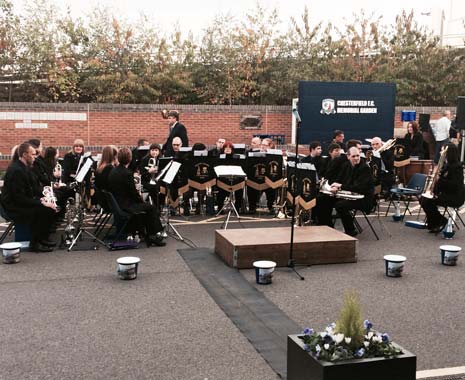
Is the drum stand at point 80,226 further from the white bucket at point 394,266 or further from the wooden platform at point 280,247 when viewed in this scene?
the white bucket at point 394,266

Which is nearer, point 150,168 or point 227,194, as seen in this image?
point 150,168

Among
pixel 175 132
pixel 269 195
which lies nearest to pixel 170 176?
pixel 175 132

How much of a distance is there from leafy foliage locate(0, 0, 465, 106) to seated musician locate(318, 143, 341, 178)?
12.8 m

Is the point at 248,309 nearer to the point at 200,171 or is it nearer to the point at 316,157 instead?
the point at 200,171

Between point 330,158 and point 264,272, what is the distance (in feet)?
14.0

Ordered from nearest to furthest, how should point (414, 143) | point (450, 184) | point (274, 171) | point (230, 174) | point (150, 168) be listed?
point (450, 184) → point (230, 174) → point (150, 168) → point (274, 171) → point (414, 143)

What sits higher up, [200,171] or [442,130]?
[442,130]

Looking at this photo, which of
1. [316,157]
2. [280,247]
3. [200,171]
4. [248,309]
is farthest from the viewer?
[200,171]

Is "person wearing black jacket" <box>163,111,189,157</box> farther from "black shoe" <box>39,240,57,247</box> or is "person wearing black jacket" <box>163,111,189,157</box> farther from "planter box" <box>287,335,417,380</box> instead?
"planter box" <box>287,335,417,380</box>

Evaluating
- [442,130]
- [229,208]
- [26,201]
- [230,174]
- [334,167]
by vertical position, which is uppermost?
[442,130]

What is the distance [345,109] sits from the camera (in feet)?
58.7

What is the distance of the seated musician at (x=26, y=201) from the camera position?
8.80 m

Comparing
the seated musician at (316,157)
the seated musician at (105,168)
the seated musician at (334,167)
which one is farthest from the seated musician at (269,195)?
the seated musician at (105,168)

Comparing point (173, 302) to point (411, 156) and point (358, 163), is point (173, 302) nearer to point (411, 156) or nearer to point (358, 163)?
point (358, 163)
